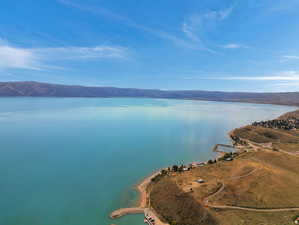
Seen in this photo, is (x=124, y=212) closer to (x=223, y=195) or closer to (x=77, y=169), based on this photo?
(x=223, y=195)

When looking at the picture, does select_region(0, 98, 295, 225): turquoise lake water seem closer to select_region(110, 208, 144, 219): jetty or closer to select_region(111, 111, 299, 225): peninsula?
select_region(110, 208, 144, 219): jetty

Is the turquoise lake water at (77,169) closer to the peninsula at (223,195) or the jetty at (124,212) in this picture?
the jetty at (124,212)

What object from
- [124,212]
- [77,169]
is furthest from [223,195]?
[77,169]

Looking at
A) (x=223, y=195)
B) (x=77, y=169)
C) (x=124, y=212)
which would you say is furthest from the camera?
(x=77, y=169)

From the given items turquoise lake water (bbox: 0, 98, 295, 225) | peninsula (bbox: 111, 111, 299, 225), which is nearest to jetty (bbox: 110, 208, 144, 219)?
peninsula (bbox: 111, 111, 299, 225)

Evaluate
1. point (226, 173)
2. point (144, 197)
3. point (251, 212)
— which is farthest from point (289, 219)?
point (144, 197)

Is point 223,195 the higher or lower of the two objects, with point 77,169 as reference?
higher

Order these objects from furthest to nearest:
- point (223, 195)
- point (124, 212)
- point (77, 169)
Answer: point (77, 169), point (223, 195), point (124, 212)

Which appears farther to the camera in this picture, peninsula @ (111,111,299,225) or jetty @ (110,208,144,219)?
jetty @ (110,208,144,219)

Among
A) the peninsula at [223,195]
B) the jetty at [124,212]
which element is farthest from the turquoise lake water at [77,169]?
the peninsula at [223,195]
